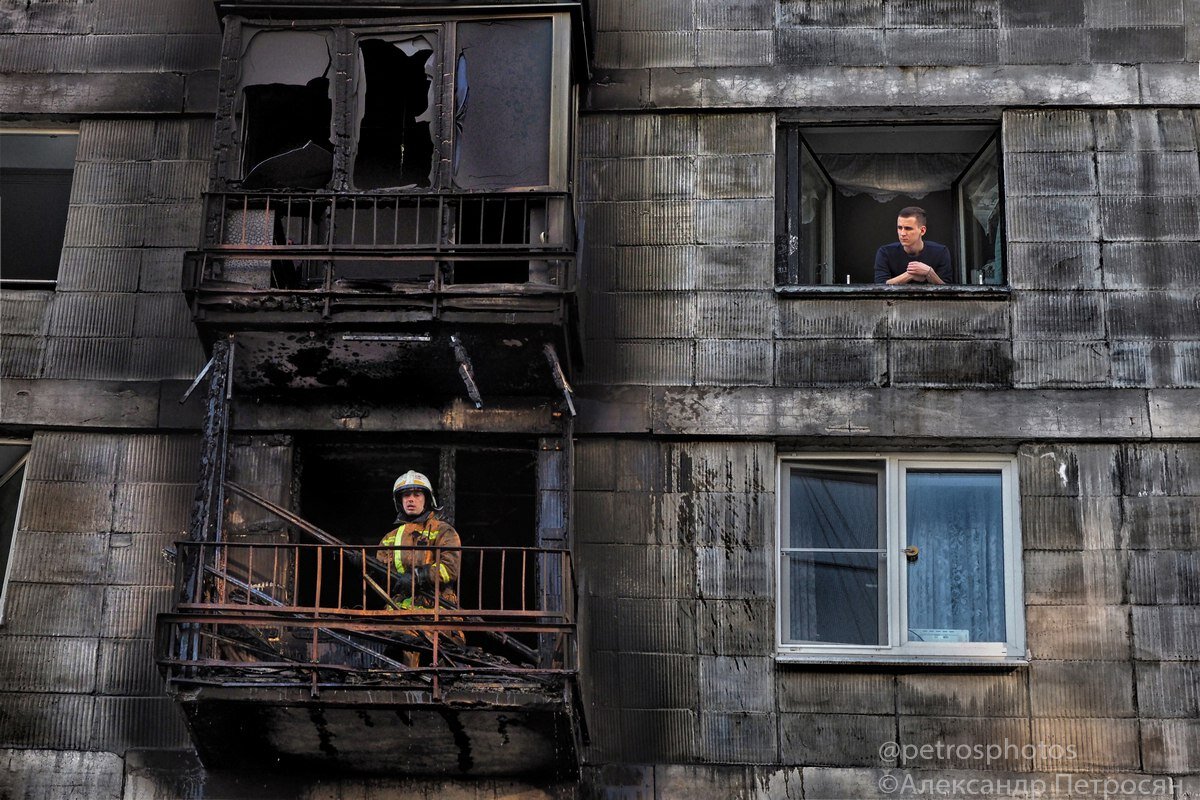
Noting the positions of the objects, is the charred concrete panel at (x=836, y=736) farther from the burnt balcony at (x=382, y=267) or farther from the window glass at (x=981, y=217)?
the window glass at (x=981, y=217)

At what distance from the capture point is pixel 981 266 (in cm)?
1538

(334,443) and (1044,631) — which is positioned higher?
(334,443)

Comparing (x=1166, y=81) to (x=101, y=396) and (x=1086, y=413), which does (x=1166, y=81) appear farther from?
(x=101, y=396)

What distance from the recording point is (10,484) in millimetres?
15055

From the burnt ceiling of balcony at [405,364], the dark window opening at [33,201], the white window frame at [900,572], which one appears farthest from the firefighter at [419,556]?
the dark window opening at [33,201]

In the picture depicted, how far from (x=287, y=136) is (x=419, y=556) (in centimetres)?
385

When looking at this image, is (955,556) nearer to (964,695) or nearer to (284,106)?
(964,695)

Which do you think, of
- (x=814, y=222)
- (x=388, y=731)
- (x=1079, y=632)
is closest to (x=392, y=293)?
(x=388, y=731)

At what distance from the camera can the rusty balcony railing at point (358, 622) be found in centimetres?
1277

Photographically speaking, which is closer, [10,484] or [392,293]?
[392,293]

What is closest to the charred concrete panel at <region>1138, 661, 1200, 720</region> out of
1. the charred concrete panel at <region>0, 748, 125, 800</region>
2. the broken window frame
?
the charred concrete panel at <region>0, 748, 125, 800</region>

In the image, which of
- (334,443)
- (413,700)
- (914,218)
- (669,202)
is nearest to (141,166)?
(334,443)

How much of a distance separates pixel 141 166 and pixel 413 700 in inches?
224

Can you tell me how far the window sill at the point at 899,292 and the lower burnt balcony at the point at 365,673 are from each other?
3.08 metres
